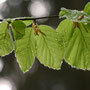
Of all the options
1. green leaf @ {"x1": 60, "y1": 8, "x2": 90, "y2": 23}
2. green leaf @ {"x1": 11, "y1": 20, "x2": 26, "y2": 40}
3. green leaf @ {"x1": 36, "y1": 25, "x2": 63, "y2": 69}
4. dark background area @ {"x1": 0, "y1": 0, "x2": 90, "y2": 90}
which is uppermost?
green leaf @ {"x1": 60, "y1": 8, "x2": 90, "y2": 23}

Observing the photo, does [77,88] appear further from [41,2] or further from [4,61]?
[41,2]

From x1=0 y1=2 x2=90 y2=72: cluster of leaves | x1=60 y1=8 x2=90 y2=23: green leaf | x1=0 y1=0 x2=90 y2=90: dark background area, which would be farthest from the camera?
x1=0 y1=0 x2=90 y2=90: dark background area

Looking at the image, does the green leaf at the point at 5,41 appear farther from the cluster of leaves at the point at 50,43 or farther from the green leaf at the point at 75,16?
the green leaf at the point at 75,16

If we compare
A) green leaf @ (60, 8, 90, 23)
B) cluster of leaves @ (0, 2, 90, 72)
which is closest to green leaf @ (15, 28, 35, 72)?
cluster of leaves @ (0, 2, 90, 72)

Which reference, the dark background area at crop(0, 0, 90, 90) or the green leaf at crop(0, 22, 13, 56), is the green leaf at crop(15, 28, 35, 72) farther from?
the dark background area at crop(0, 0, 90, 90)

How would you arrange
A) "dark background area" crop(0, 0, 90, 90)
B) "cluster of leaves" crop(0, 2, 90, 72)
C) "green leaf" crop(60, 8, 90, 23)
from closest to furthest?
1. "green leaf" crop(60, 8, 90, 23)
2. "cluster of leaves" crop(0, 2, 90, 72)
3. "dark background area" crop(0, 0, 90, 90)

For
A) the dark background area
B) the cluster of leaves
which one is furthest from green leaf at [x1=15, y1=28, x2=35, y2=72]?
the dark background area

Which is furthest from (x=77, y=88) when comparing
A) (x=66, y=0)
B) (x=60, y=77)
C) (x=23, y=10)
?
(x=23, y=10)

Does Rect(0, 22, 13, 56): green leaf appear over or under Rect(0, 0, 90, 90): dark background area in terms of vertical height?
over

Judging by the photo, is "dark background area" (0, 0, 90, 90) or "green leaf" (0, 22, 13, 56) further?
"dark background area" (0, 0, 90, 90)
